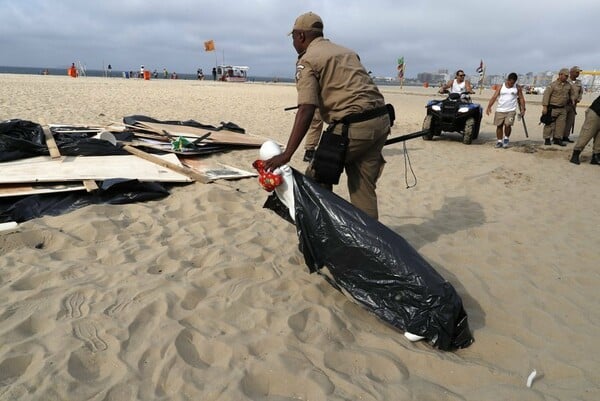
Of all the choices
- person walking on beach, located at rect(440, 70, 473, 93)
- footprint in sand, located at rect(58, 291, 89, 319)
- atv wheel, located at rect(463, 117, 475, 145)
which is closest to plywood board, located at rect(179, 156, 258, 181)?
footprint in sand, located at rect(58, 291, 89, 319)

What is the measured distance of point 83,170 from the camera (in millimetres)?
4520

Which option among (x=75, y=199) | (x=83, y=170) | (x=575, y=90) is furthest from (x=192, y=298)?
(x=575, y=90)

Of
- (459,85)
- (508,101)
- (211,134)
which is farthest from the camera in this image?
(459,85)

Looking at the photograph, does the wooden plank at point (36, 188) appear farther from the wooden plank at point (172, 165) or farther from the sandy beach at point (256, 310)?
the wooden plank at point (172, 165)

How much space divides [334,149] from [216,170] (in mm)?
2970

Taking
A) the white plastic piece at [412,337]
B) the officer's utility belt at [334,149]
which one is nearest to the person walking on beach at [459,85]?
the officer's utility belt at [334,149]

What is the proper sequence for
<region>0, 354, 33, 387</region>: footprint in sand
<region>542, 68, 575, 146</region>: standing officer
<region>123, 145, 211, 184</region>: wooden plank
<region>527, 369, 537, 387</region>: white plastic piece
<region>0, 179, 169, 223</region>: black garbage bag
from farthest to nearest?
1. <region>542, 68, 575, 146</region>: standing officer
2. <region>123, 145, 211, 184</region>: wooden plank
3. <region>0, 179, 169, 223</region>: black garbage bag
4. <region>527, 369, 537, 387</region>: white plastic piece
5. <region>0, 354, 33, 387</region>: footprint in sand

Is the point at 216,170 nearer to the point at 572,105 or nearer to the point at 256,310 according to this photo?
the point at 256,310

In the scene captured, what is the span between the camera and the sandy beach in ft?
6.30

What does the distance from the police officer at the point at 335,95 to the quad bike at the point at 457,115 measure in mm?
6461

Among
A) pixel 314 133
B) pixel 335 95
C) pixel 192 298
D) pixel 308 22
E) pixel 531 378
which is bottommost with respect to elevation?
pixel 531 378

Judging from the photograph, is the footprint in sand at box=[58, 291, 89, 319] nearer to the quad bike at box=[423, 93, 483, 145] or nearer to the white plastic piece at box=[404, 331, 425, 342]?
the white plastic piece at box=[404, 331, 425, 342]

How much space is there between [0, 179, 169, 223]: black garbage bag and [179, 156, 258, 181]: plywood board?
2.44 ft

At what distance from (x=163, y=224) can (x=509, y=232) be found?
3437 millimetres
